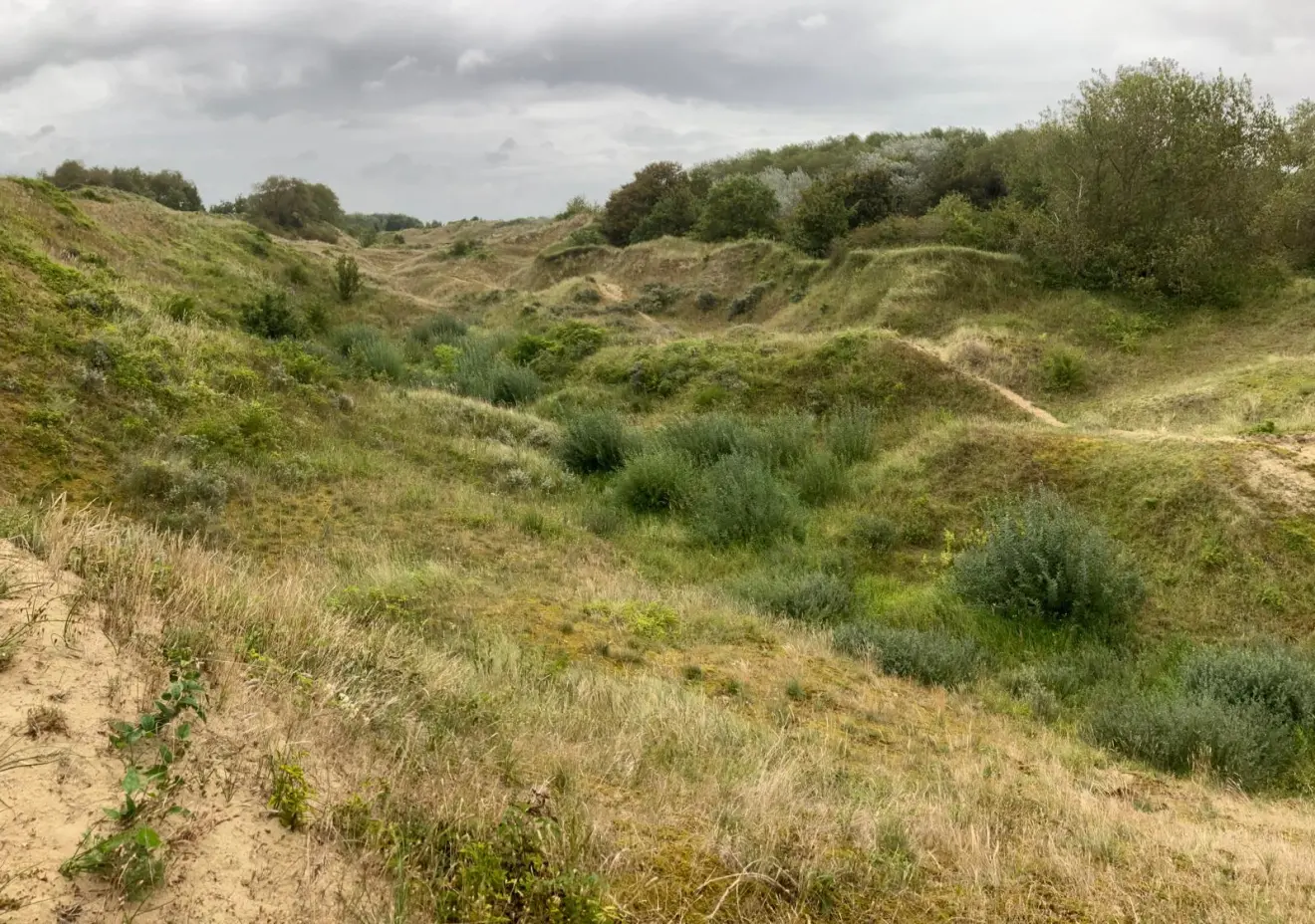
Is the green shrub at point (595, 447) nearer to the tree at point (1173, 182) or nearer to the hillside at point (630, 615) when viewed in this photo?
the hillside at point (630, 615)

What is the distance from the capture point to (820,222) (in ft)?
104

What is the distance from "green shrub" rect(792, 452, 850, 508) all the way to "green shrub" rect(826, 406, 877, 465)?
642 millimetres

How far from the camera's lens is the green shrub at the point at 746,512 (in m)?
11.1

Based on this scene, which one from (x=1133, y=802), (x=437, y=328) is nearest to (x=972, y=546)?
(x=1133, y=802)

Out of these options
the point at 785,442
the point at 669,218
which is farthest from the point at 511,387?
the point at 669,218

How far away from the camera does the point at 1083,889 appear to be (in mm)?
3070

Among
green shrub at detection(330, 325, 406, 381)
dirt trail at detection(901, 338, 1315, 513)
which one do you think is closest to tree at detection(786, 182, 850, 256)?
green shrub at detection(330, 325, 406, 381)

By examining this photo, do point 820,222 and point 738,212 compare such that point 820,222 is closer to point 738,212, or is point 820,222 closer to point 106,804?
point 738,212

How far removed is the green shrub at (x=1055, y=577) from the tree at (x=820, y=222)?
24516 millimetres

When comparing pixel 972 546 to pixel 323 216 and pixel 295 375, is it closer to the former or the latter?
pixel 295 375

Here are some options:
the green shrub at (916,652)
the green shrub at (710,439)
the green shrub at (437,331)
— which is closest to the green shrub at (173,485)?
the green shrub at (710,439)

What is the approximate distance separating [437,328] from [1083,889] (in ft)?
94.4

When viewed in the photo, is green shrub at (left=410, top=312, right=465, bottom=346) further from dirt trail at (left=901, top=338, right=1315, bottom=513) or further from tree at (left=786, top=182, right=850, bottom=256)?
dirt trail at (left=901, top=338, right=1315, bottom=513)

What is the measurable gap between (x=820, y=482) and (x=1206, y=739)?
7.54m
